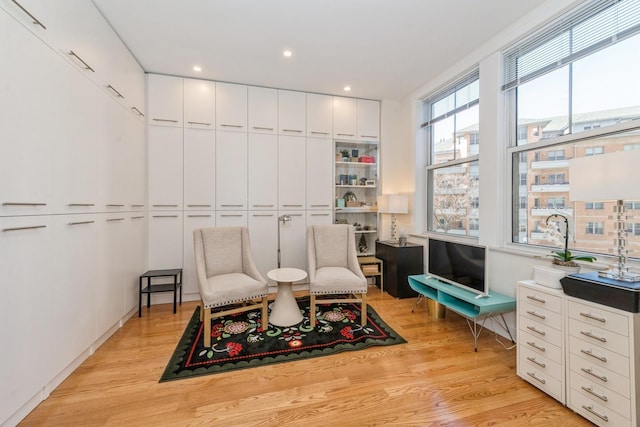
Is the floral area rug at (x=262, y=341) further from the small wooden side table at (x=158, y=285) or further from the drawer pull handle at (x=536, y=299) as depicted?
the drawer pull handle at (x=536, y=299)

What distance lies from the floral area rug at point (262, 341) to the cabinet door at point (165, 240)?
809mm

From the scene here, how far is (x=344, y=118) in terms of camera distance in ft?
12.8

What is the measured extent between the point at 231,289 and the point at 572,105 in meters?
3.16

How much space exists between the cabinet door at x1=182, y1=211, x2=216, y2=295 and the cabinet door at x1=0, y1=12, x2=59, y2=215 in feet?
5.51

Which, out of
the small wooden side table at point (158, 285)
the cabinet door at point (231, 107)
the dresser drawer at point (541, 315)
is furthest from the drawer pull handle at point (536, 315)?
the cabinet door at point (231, 107)

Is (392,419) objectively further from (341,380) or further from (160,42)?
(160,42)

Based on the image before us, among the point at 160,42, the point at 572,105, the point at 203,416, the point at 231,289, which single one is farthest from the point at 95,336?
the point at 572,105

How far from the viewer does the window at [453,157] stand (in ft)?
9.70

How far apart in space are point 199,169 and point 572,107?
3.71 meters

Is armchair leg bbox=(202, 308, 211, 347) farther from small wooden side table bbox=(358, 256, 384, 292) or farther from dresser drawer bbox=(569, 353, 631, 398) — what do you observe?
dresser drawer bbox=(569, 353, 631, 398)

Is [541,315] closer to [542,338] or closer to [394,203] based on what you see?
[542,338]

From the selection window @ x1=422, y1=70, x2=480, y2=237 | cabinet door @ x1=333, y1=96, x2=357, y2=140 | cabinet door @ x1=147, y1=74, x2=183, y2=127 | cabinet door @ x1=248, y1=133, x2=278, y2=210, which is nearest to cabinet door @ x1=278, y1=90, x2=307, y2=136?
cabinet door @ x1=248, y1=133, x2=278, y2=210

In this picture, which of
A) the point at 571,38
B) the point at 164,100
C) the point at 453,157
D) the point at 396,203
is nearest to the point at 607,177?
the point at 571,38

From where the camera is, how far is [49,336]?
165 centimetres
